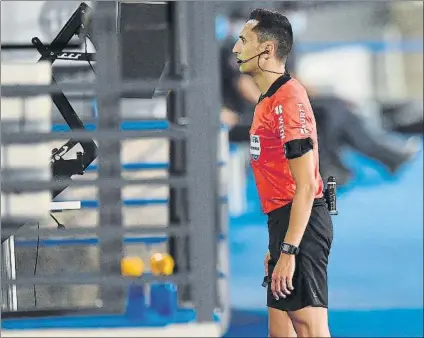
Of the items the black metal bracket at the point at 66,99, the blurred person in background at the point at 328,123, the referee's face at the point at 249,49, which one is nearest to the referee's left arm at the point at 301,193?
the referee's face at the point at 249,49

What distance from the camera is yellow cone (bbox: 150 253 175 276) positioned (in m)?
4.08

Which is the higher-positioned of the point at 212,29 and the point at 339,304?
the point at 212,29

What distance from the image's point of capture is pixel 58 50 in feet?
12.9

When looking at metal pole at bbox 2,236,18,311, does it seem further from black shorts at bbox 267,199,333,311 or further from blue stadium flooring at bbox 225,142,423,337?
black shorts at bbox 267,199,333,311

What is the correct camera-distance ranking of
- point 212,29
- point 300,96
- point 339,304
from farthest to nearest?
point 339,304, point 212,29, point 300,96

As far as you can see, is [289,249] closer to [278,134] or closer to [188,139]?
[278,134]

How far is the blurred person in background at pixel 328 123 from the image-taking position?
393 cm

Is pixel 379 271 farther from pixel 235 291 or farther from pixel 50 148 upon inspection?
pixel 50 148

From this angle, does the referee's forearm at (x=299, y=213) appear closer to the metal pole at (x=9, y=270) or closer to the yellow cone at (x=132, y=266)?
the yellow cone at (x=132, y=266)

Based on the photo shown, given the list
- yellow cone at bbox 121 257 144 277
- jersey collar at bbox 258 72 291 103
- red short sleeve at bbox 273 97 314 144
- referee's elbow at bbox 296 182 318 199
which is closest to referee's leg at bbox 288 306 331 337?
referee's elbow at bbox 296 182 318 199

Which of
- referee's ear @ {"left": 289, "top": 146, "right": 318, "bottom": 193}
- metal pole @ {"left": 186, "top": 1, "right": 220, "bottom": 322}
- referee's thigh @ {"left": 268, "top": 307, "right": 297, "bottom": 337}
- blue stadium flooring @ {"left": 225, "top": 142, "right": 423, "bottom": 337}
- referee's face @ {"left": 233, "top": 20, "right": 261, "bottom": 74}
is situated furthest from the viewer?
blue stadium flooring @ {"left": 225, "top": 142, "right": 423, "bottom": 337}

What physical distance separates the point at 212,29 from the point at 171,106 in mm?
402

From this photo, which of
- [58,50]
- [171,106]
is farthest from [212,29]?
[58,50]

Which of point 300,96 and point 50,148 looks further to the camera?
point 50,148
